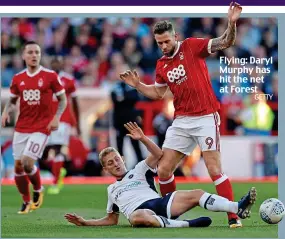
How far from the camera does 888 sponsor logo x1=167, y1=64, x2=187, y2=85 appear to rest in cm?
945

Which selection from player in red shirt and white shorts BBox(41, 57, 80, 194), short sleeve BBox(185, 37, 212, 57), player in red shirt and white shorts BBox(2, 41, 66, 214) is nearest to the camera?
short sleeve BBox(185, 37, 212, 57)

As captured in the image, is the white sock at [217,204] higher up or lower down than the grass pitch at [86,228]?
higher up

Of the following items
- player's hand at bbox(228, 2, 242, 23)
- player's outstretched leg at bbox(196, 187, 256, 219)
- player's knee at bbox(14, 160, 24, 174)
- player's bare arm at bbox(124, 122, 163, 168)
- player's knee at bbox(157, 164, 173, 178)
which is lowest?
player's outstretched leg at bbox(196, 187, 256, 219)

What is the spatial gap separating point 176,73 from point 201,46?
38 cm

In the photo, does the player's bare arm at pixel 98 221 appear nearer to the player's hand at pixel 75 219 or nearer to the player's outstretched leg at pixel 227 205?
the player's hand at pixel 75 219

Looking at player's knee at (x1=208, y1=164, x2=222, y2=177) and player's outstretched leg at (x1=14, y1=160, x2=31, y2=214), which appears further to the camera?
player's outstretched leg at (x1=14, y1=160, x2=31, y2=214)

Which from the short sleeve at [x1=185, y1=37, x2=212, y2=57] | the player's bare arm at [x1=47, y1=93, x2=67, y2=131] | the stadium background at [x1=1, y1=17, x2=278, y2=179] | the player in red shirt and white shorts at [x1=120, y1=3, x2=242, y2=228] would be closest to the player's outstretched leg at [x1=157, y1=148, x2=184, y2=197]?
the player in red shirt and white shorts at [x1=120, y1=3, x2=242, y2=228]

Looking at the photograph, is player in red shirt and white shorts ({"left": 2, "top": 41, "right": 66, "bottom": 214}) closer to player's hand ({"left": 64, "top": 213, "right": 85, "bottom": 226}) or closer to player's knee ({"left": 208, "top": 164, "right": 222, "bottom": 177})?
player's hand ({"left": 64, "top": 213, "right": 85, "bottom": 226})

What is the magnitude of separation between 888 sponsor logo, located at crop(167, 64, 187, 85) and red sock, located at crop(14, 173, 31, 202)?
10.6ft

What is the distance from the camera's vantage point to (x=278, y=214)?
357 inches

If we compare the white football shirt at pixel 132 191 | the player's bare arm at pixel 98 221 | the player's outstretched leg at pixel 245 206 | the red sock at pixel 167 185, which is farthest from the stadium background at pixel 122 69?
the player's outstretched leg at pixel 245 206

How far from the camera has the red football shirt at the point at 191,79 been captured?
9414mm

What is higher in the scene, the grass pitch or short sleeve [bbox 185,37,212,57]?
short sleeve [bbox 185,37,212,57]

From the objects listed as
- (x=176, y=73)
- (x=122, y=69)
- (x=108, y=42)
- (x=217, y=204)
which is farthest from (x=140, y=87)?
(x=108, y=42)
